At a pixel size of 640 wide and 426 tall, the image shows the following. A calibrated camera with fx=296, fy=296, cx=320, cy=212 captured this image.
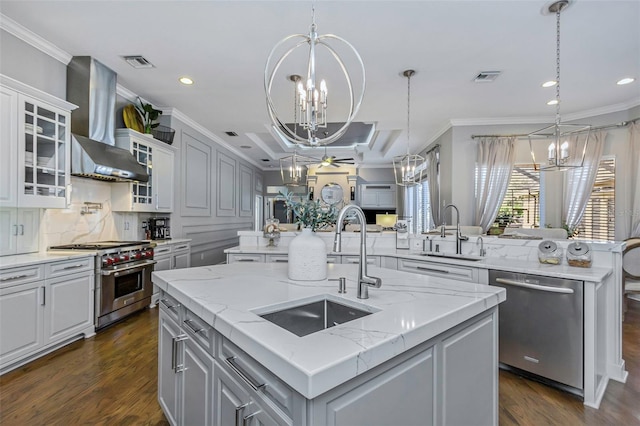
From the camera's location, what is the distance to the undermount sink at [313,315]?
125cm

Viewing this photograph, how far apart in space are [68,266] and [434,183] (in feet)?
18.2

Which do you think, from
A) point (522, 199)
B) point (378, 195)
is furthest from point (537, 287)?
point (378, 195)

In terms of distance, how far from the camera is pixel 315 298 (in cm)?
134

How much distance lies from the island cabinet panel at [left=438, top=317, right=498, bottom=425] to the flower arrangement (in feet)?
2.72

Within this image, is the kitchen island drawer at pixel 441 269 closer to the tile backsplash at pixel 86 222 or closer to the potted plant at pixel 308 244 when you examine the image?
the potted plant at pixel 308 244

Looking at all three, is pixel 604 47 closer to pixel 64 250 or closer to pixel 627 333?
pixel 627 333

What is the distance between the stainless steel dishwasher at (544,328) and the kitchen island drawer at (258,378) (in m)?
2.14

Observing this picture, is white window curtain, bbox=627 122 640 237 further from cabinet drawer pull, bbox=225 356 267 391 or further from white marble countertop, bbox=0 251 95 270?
white marble countertop, bbox=0 251 95 270

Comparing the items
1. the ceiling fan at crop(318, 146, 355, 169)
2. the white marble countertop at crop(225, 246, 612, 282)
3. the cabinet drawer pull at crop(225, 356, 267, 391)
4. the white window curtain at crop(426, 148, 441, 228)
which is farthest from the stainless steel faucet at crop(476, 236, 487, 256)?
the ceiling fan at crop(318, 146, 355, 169)

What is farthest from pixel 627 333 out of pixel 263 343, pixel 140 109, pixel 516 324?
pixel 140 109

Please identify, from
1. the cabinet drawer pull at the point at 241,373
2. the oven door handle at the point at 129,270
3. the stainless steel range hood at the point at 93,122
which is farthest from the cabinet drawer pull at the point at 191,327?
the stainless steel range hood at the point at 93,122

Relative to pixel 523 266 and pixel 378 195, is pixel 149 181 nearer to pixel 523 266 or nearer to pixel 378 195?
pixel 523 266

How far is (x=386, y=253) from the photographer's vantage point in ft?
10.8

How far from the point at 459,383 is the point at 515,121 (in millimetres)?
4896
